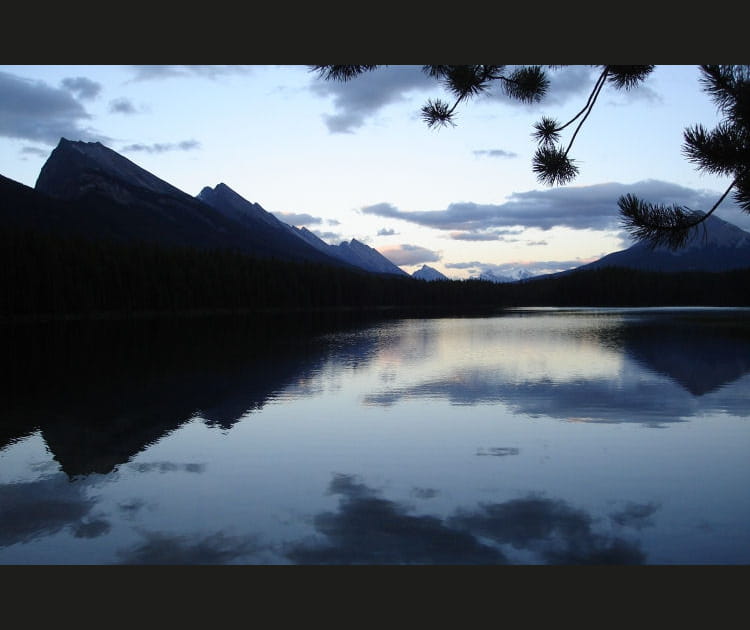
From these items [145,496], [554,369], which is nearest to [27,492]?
[145,496]

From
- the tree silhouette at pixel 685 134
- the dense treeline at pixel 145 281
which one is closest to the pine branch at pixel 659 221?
the tree silhouette at pixel 685 134

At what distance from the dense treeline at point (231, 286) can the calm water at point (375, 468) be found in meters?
65.4

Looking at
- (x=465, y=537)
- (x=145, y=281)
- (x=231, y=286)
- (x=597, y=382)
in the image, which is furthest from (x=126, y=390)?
(x=231, y=286)

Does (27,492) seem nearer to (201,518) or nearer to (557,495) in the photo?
(201,518)

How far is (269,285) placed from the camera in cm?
12244

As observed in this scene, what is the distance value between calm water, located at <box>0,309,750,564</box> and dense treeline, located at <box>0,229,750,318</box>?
65361mm

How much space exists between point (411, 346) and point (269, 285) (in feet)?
292

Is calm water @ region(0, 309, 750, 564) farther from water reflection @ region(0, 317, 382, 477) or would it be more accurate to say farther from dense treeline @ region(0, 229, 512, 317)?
dense treeline @ region(0, 229, 512, 317)

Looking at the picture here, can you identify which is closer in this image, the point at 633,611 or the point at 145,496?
the point at 633,611

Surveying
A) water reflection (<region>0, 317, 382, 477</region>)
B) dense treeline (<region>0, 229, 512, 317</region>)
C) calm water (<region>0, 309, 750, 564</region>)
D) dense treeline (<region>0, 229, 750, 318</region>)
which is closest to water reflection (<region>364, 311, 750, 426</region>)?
calm water (<region>0, 309, 750, 564</region>)

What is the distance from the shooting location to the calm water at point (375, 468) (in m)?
7.21

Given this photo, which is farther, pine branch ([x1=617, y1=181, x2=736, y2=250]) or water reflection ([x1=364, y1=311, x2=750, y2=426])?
water reflection ([x1=364, y1=311, x2=750, y2=426])

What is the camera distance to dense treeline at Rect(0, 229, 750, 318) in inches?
3155

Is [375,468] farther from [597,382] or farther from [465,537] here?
[597,382]
